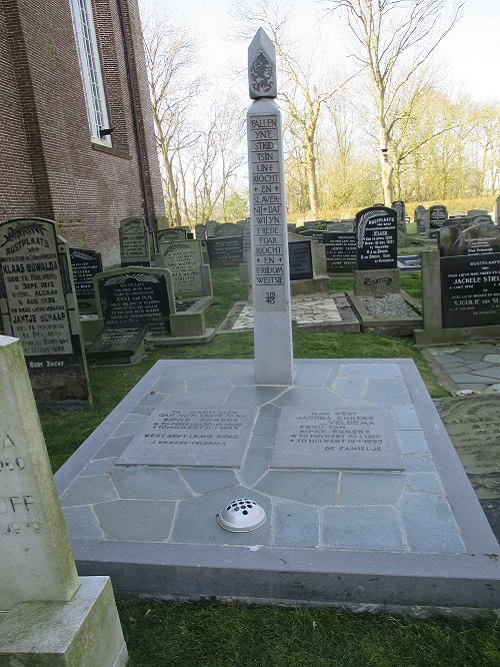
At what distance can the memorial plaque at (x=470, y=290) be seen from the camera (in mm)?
7047

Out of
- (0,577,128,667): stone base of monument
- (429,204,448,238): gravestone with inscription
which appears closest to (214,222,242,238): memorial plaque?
(429,204,448,238): gravestone with inscription

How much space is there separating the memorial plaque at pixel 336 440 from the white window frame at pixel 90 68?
16766 millimetres

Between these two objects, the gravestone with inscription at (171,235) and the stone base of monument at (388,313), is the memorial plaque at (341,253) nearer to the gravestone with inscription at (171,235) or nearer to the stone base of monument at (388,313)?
the stone base of monument at (388,313)

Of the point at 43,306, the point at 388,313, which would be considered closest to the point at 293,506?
the point at 43,306

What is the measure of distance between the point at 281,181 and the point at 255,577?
3.41 m

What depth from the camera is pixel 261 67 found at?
456 centimetres

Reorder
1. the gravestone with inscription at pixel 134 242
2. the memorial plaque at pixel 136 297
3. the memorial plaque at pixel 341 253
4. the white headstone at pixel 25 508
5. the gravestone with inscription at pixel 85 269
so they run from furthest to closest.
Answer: the memorial plaque at pixel 341 253
the gravestone with inscription at pixel 134 242
the gravestone with inscription at pixel 85 269
the memorial plaque at pixel 136 297
the white headstone at pixel 25 508

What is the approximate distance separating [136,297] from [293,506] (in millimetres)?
5567

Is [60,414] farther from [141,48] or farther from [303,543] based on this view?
[141,48]

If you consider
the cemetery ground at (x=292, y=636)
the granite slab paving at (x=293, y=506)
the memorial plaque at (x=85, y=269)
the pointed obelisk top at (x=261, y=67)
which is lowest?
the cemetery ground at (x=292, y=636)

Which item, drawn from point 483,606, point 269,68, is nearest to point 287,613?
point 483,606

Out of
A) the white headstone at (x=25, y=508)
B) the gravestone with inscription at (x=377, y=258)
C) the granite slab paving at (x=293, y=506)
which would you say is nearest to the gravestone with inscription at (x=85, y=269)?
the gravestone with inscription at (x=377, y=258)

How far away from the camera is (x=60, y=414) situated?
18.8 ft

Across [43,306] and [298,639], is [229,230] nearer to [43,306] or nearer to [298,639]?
[43,306]
